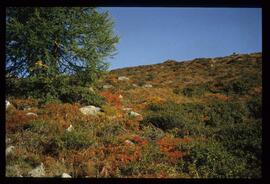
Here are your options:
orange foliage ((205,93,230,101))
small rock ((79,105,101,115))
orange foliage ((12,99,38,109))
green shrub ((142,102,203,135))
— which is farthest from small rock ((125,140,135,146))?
orange foliage ((205,93,230,101))

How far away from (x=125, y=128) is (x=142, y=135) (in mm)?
816

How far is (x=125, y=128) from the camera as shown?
12281 mm

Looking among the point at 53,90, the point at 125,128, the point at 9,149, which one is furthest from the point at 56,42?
the point at 9,149

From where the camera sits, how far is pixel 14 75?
47.4 feet

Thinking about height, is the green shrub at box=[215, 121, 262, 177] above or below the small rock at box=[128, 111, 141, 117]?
below

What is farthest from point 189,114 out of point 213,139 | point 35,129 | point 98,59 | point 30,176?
point 30,176

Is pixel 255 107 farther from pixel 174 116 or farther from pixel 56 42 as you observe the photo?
pixel 56 42

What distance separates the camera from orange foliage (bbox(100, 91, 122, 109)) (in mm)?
15314

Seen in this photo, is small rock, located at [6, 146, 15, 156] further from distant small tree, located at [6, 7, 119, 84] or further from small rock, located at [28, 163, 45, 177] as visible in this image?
distant small tree, located at [6, 7, 119, 84]

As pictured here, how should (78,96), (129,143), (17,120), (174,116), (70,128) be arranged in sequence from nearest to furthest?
(129,143) < (70,128) < (17,120) < (174,116) < (78,96)

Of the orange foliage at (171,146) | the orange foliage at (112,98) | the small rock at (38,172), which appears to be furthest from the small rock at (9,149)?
the orange foliage at (112,98)

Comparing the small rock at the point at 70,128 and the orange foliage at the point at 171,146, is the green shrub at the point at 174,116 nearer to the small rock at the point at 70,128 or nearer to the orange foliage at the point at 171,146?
the orange foliage at the point at 171,146

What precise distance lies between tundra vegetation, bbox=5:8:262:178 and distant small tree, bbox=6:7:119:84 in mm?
72

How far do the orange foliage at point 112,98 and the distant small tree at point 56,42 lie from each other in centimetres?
131
